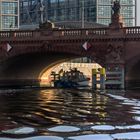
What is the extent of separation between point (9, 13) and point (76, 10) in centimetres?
1749

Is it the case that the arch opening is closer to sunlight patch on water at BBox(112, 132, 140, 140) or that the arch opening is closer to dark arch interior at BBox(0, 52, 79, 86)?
dark arch interior at BBox(0, 52, 79, 86)

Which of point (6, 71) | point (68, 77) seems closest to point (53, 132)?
point (6, 71)

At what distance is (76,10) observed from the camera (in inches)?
5645

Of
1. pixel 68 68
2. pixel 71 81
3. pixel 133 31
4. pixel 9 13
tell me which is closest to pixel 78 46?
pixel 133 31

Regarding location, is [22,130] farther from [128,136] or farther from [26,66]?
[26,66]

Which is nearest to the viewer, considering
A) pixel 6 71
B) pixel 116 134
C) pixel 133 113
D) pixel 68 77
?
pixel 116 134

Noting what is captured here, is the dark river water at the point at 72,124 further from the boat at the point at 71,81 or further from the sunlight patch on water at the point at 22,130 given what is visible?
the boat at the point at 71,81

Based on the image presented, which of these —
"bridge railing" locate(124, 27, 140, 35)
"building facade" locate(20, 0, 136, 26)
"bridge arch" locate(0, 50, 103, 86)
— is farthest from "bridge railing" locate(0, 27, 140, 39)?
"building facade" locate(20, 0, 136, 26)

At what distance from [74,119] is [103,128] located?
13.9 ft

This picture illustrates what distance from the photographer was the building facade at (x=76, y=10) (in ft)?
441

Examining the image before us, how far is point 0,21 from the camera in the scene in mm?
137125

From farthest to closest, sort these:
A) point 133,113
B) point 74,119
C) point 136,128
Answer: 1. point 133,113
2. point 74,119
3. point 136,128

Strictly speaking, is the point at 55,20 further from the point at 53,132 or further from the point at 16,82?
the point at 53,132

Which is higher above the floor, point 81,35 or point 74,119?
point 81,35
